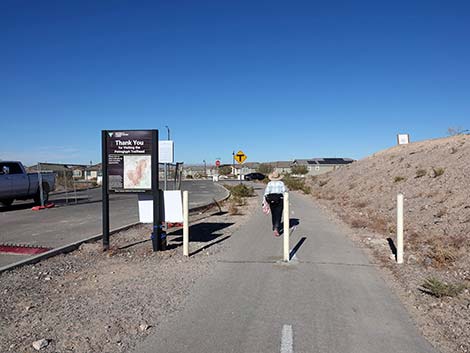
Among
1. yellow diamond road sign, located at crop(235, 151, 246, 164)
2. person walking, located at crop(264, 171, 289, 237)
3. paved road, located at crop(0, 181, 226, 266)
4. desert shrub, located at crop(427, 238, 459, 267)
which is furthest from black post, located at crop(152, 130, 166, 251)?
yellow diamond road sign, located at crop(235, 151, 246, 164)

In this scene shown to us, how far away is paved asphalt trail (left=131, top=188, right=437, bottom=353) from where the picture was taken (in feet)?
13.5

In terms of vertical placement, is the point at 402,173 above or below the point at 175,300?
above

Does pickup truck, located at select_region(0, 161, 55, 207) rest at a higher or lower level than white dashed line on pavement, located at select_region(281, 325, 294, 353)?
higher

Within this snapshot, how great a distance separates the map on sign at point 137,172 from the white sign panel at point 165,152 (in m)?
2.27

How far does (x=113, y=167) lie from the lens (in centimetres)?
872

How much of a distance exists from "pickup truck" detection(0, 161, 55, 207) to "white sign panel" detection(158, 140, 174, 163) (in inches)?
399

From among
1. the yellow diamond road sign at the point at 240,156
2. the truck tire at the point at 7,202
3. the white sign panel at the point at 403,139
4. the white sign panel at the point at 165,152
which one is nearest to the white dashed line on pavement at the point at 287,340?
the white sign panel at the point at 165,152

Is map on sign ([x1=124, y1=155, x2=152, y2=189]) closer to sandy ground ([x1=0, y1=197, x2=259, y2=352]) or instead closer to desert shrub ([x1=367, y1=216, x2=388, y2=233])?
sandy ground ([x1=0, y1=197, x2=259, y2=352])

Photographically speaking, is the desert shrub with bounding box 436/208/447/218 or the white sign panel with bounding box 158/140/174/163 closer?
the white sign panel with bounding box 158/140/174/163

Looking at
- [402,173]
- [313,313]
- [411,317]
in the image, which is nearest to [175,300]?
[313,313]

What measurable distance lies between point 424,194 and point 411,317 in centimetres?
1303

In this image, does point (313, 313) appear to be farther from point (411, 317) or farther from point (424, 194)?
point (424, 194)

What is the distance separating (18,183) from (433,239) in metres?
17.1

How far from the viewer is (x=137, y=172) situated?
342 inches
